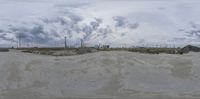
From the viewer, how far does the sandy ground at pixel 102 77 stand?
20422mm

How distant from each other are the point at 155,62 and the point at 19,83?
7.49 metres

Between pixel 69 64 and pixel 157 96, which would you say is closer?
pixel 157 96

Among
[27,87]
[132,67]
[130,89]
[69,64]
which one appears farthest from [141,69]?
[27,87]

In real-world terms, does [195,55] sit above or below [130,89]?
above

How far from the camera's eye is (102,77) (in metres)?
22.0

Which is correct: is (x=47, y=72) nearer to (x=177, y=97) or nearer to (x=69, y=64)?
(x=69, y=64)

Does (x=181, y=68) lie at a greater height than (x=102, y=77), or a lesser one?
greater

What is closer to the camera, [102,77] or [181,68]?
[102,77]

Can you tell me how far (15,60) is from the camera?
2400cm

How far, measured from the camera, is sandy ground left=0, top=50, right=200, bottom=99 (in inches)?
804

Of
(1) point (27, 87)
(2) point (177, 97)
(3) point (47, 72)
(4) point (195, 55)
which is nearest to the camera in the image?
(2) point (177, 97)

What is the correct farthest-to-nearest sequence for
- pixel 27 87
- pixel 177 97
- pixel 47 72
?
pixel 47 72, pixel 27 87, pixel 177 97

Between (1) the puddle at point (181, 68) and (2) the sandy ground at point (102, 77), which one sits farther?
(1) the puddle at point (181, 68)

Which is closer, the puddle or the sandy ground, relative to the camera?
the sandy ground
